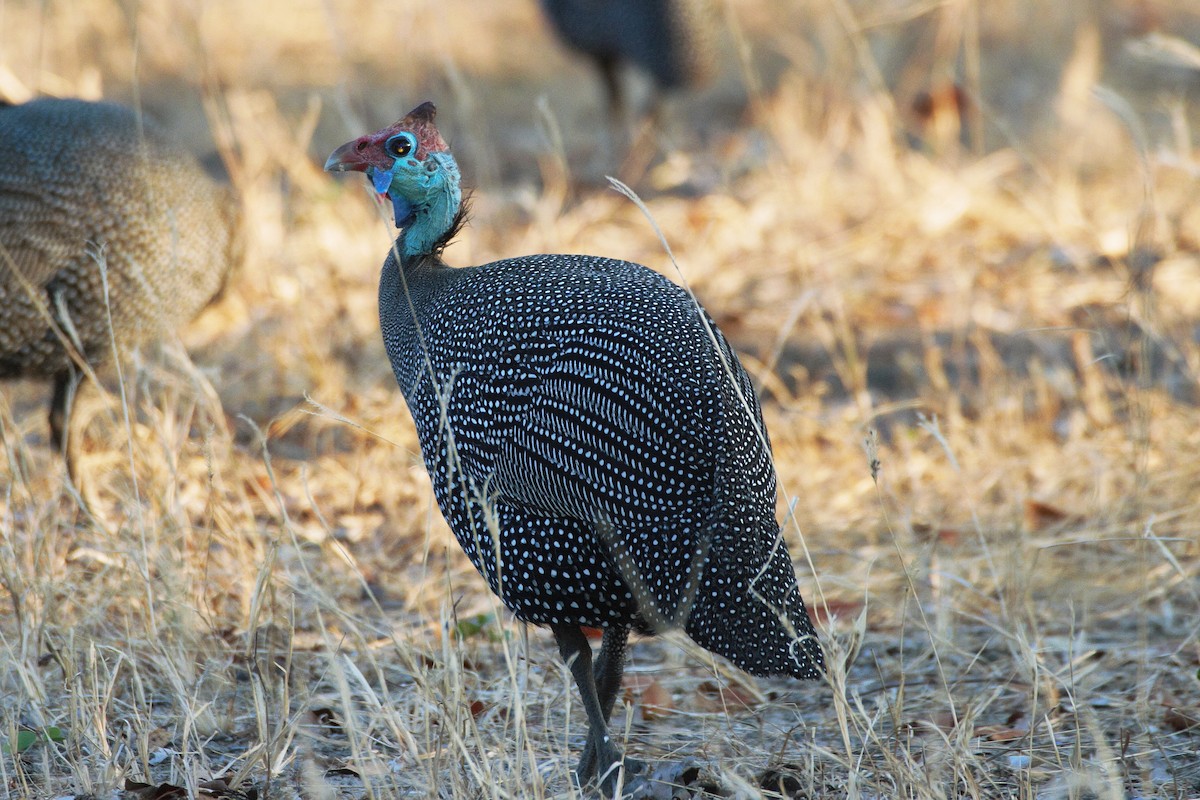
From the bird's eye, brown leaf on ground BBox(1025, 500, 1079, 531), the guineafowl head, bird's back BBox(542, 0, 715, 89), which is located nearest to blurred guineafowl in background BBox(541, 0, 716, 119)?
bird's back BBox(542, 0, 715, 89)

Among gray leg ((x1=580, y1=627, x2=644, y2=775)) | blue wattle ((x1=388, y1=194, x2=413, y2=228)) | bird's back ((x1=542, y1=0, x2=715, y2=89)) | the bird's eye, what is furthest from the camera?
bird's back ((x1=542, y1=0, x2=715, y2=89))

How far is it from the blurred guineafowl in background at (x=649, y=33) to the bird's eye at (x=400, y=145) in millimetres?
4231

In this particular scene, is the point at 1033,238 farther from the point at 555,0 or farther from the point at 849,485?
the point at 555,0

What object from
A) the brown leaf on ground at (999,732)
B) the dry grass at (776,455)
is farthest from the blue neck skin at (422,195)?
the brown leaf on ground at (999,732)

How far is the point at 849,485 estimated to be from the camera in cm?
412

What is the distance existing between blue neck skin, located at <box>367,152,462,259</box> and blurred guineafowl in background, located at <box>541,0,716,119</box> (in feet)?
13.6

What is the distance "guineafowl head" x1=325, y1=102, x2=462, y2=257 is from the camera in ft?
9.12

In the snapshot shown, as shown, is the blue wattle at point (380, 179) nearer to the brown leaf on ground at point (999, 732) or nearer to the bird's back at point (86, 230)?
the bird's back at point (86, 230)

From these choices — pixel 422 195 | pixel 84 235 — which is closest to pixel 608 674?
pixel 422 195

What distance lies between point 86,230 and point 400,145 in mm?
1244

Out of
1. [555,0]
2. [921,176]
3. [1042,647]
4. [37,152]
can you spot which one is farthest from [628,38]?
[1042,647]

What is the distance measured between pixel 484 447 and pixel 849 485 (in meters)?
1.92

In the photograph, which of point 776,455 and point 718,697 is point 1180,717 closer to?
point 718,697

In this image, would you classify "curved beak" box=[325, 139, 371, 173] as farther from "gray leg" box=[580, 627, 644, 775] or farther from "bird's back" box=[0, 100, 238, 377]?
"gray leg" box=[580, 627, 644, 775]
